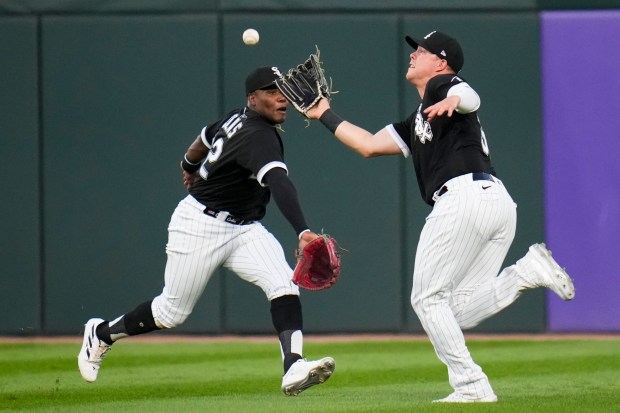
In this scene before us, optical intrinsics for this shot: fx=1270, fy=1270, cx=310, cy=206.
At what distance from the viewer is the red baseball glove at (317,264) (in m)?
6.04

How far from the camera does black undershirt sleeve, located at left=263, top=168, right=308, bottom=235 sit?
605cm

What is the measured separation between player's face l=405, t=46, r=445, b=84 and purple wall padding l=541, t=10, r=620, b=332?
183 inches

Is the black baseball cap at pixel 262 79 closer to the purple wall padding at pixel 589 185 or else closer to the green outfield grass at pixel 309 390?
the green outfield grass at pixel 309 390

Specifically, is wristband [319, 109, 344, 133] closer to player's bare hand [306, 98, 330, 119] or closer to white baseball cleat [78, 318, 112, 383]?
player's bare hand [306, 98, 330, 119]

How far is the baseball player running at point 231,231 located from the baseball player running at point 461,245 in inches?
31.4

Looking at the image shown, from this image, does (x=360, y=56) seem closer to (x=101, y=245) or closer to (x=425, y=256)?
(x=101, y=245)

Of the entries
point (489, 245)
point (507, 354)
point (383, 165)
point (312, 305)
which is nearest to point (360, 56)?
point (383, 165)

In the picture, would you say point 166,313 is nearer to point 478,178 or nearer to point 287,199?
point 287,199

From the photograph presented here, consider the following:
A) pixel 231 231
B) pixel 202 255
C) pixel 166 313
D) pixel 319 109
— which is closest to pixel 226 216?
pixel 231 231

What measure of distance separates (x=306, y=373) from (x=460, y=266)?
2.87 feet

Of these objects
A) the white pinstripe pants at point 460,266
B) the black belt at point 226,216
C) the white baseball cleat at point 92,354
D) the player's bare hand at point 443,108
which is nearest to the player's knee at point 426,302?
the white pinstripe pants at point 460,266

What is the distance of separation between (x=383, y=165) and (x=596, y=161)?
1.78 meters

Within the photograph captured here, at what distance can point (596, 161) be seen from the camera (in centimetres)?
1059

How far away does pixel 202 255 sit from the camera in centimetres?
667
